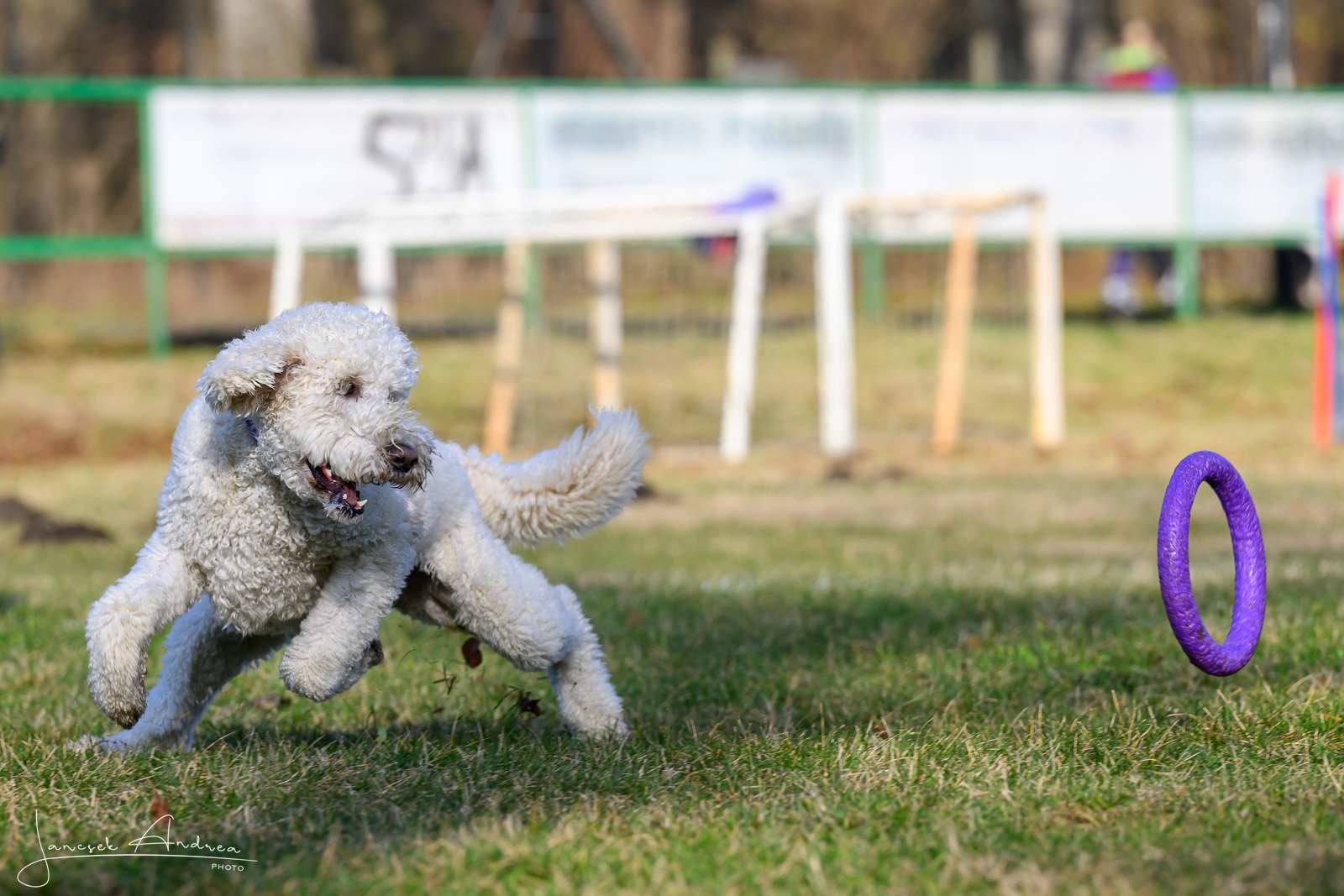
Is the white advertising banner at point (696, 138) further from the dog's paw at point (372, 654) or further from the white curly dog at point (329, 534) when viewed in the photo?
the dog's paw at point (372, 654)

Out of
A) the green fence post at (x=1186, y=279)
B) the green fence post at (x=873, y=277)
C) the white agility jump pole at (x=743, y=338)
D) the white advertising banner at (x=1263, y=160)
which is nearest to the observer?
the white agility jump pole at (x=743, y=338)

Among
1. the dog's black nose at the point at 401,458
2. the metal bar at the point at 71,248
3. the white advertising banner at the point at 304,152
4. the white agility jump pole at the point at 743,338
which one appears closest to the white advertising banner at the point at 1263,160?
the white agility jump pole at the point at 743,338

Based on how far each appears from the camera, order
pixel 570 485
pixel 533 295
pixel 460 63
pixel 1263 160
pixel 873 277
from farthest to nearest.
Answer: pixel 460 63 → pixel 1263 160 → pixel 873 277 → pixel 533 295 → pixel 570 485

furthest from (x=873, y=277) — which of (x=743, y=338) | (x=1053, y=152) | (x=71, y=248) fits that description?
(x=71, y=248)

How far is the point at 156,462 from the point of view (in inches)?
431

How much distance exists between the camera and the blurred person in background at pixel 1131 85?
617 inches

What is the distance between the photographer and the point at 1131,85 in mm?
15625

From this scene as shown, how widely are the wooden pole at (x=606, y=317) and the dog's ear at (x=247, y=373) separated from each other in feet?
26.1

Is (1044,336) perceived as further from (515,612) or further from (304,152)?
(515,612)

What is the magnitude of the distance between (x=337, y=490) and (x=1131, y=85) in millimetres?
14296

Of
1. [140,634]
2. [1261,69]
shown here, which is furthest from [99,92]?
[1261,69]

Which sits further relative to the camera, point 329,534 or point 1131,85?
point 1131,85

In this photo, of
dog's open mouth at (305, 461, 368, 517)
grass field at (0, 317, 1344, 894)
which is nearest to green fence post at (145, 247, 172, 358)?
grass field at (0, 317, 1344, 894)

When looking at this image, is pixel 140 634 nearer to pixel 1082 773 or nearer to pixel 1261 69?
pixel 1082 773
